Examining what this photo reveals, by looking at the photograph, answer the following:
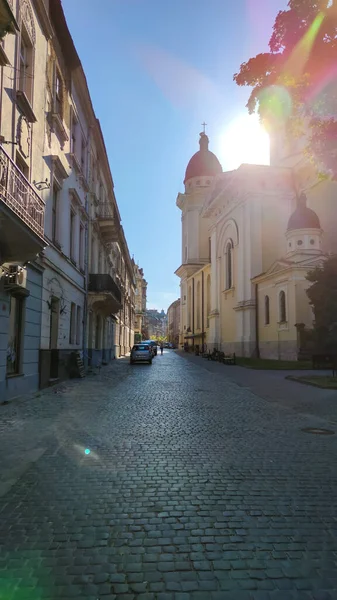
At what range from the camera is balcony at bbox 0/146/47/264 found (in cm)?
845

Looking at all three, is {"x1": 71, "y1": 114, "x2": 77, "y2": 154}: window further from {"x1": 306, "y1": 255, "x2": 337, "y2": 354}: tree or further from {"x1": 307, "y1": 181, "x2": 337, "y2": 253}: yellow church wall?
{"x1": 307, "y1": 181, "x2": 337, "y2": 253}: yellow church wall

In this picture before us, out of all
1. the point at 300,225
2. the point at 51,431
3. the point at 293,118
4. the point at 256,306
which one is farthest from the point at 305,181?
the point at 51,431

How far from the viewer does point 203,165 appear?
256 ft

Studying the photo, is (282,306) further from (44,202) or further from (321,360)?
(44,202)

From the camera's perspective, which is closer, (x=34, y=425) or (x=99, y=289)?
(x=34, y=425)

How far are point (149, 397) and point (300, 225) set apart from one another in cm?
2670

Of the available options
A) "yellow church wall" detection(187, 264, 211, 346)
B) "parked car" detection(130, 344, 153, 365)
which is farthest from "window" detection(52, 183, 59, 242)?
"yellow church wall" detection(187, 264, 211, 346)

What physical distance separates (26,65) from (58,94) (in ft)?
13.0

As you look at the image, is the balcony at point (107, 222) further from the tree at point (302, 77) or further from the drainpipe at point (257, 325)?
the tree at point (302, 77)

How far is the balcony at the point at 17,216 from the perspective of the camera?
8.45 m

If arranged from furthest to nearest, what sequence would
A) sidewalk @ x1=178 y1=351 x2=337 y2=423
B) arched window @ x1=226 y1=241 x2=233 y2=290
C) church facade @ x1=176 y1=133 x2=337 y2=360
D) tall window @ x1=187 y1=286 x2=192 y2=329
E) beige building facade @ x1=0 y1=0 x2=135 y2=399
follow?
tall window @ x1=187 y1=286 x2=192 y2=329, arched window @ x1=226 y1=241 x2=233 y2=290, church facade @ x1=176 y1=133 x2=337 y2=360, sidewalk @ x1=178 y1=351 x2=337 y2=423, beige building facade @ x1=0 y1=0 x2=135 y2=399

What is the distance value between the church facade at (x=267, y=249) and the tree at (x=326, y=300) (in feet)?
18.4

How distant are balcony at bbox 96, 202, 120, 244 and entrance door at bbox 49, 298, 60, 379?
10.9 m

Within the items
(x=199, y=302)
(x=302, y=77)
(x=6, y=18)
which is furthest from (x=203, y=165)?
(x=6, y=18)
